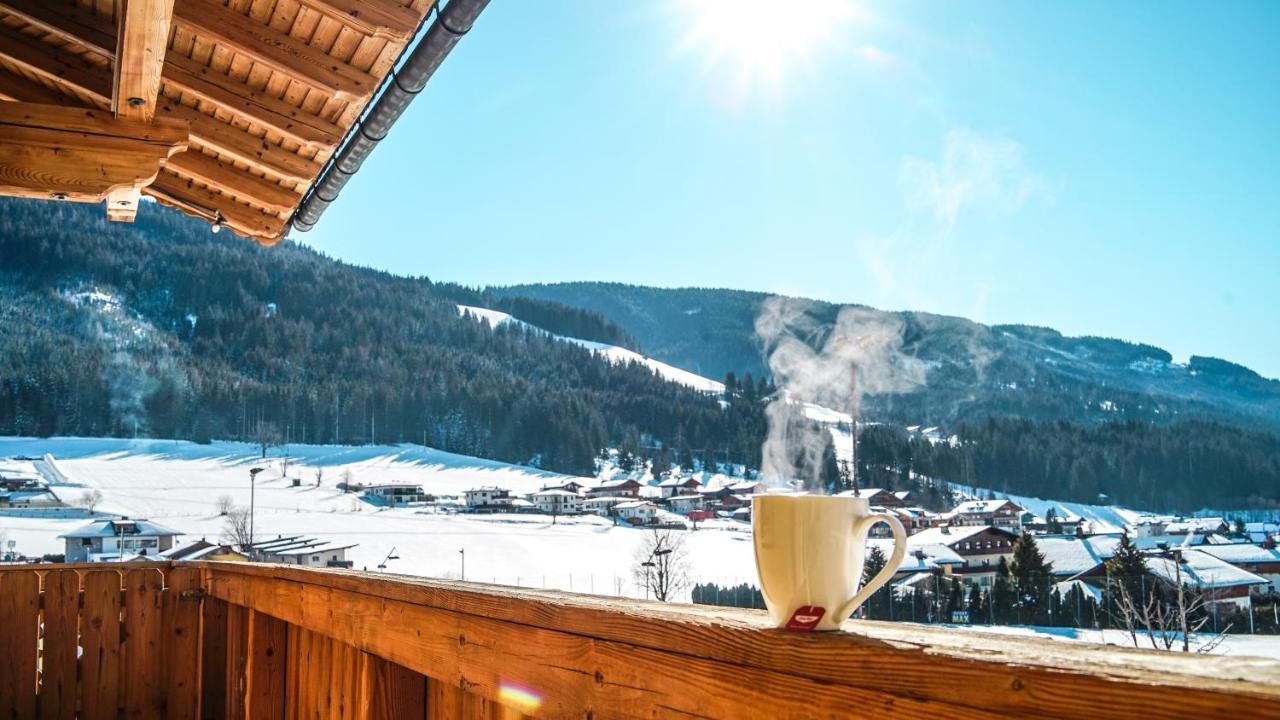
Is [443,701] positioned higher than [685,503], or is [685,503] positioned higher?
[443,701]

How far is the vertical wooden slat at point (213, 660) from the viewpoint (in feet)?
11.6

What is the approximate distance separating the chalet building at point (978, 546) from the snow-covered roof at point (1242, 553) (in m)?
8.15

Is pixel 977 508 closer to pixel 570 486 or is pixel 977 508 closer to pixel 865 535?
pixel 570 486

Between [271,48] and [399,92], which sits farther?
[399,92]

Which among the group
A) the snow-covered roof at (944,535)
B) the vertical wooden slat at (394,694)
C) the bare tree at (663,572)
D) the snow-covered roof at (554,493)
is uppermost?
the vertical wooden slat at (394,694)

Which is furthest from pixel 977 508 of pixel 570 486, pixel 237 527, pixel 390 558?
pixel 237 527

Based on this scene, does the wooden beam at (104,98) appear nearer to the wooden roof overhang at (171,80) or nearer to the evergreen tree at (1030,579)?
the wooden roof overhang at (171,80)

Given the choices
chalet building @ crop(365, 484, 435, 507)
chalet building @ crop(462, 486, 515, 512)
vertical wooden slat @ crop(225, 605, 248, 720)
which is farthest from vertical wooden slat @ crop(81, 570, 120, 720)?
chalet building @ crop(462, 486, 515, 512)

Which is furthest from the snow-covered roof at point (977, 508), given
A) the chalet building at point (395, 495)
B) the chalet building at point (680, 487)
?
the chalet building at point (395, 495)

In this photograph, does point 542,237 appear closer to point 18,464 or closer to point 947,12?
point 18,464

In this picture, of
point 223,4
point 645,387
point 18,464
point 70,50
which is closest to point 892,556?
point 223,4

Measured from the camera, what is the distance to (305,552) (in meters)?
32.7

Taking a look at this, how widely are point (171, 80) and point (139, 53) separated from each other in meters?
0.94

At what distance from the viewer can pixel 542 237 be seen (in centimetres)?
13375
